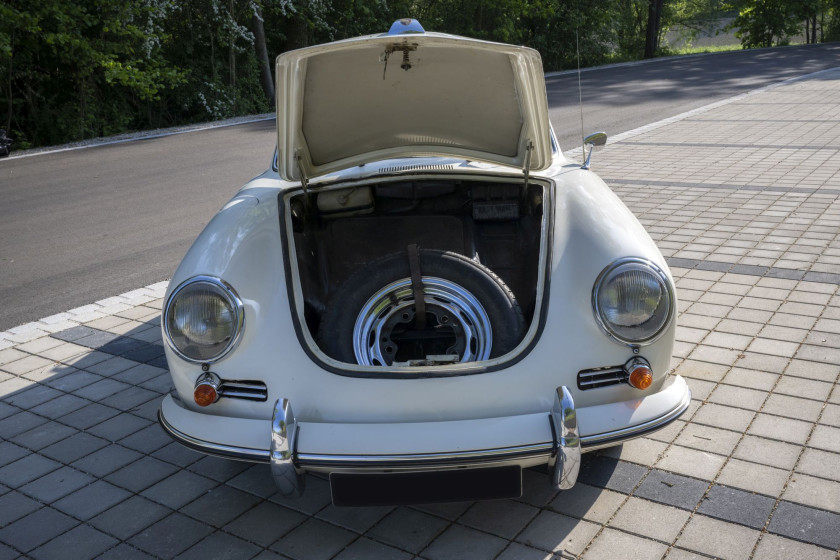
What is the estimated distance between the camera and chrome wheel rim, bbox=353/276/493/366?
2713 mm

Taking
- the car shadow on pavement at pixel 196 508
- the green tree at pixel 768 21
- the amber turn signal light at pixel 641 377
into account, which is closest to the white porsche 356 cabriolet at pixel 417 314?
the amber turn signal light at pixel 641 377

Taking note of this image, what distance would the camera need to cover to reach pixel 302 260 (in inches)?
126

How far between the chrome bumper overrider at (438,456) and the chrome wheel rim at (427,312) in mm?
378

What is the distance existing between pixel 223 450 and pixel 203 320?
0.46 metres

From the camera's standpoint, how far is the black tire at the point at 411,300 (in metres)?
2.70

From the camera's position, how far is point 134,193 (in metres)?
9.51

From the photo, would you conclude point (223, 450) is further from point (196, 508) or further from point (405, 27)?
point (405, 27)

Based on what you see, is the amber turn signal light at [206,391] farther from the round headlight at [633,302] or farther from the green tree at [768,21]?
the green tree at [768,21]

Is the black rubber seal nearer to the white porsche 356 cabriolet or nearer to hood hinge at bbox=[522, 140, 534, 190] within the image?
the white porsche 356 cabriolet

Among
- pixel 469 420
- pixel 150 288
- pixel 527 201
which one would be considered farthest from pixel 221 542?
pixel 150 288

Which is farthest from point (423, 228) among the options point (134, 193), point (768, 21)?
point (768, 21)

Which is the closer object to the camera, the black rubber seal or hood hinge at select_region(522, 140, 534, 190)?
the black rubber seal

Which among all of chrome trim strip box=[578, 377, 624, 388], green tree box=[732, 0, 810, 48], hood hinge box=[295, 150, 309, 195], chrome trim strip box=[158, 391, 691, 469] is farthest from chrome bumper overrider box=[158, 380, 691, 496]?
green tree box=[732, 0, 810, 48]

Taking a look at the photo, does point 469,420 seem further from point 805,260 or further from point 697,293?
point 805,260
